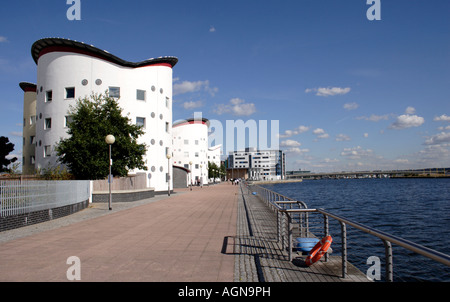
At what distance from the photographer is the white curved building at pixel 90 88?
34.9 metres

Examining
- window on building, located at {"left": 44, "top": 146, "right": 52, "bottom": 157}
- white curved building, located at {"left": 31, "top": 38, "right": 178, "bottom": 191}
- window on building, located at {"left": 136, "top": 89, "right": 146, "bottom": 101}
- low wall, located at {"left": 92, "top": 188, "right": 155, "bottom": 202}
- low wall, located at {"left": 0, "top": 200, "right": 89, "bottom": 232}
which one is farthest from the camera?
window on building, located at {"left": 136, "top": 89, "right": 146, "bottom": 101}

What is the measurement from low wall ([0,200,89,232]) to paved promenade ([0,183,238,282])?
353mm

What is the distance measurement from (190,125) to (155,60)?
5394cm

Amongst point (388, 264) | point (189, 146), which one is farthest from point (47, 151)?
point (189, 146)

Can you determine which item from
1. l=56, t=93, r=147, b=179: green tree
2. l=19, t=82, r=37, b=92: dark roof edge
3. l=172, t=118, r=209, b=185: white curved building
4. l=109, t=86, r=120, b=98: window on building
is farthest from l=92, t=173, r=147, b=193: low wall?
l=172, t=118, r=209, b=185: white curved building

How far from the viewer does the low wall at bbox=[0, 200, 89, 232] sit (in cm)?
1118

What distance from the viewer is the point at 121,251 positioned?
26.1ft

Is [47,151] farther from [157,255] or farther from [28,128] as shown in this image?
[157,255]

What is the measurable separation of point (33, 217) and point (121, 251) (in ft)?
22.2

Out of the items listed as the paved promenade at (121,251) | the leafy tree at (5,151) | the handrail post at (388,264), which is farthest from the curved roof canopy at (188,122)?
the handrail post at (388,264)

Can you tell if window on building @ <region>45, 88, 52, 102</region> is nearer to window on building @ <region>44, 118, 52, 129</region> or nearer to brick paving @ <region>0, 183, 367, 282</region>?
window on building @ <region>44, 118, 52, 129</region>

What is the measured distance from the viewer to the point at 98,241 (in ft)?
30.6

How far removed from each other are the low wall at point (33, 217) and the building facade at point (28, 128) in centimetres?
3105

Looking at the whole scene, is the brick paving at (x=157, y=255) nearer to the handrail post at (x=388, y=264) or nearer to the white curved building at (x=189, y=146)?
the handrail post at (x=388, y=264)
